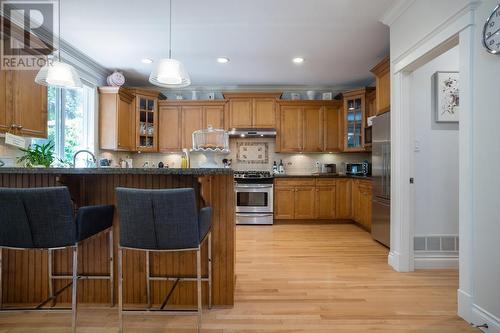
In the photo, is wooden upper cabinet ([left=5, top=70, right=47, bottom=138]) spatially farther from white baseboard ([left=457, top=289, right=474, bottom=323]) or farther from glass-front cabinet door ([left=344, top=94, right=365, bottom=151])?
glass-front cabinet door ([left=344, top=94, right=365, bottom=151])

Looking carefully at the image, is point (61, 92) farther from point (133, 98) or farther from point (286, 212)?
point (286, 212)

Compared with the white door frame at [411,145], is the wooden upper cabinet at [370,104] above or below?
above

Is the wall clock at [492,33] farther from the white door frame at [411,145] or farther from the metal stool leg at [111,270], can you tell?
the metal stool leg at [111,270]

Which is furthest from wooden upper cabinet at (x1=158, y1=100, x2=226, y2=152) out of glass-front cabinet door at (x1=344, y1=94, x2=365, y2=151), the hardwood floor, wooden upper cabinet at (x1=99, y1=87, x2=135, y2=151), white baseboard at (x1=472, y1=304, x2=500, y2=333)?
white baseboard at (x1=472, y1=304, x2=500, y2=333)

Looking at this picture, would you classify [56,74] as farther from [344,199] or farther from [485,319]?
[344,199]

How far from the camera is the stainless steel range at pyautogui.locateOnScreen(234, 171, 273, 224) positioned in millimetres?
4922

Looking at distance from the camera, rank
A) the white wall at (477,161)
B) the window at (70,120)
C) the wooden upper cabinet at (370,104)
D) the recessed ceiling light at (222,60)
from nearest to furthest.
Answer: the white wall at (477,161)
the window at (70,120)
the recessed ceiling light at (222,60)
the wooden upper cabinet at (370,104)

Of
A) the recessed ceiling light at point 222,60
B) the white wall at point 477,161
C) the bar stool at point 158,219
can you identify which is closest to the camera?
the bar stool at point 158,219

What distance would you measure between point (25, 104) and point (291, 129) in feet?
13.3

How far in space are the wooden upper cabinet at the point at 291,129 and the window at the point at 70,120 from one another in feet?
10.9

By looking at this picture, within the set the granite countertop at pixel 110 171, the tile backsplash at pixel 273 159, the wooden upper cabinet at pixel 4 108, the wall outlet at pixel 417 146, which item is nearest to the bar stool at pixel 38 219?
the granite countertop at pixel 110 171

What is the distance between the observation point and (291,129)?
530cm

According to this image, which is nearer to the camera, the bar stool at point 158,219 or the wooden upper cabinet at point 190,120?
the bar stool at point 158,219

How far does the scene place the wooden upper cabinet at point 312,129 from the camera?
530 centimetres
